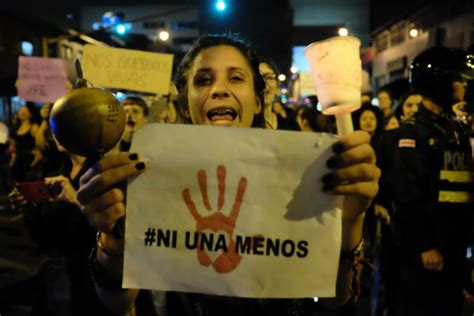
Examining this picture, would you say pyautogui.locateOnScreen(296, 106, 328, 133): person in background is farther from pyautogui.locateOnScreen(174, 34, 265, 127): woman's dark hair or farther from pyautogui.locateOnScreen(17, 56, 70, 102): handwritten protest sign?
pyautogui.locateOnScreen(174, 34, 265, 127): woman's dark hair

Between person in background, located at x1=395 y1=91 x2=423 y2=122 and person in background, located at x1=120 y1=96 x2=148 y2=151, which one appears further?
person in background, located at x1=395 y1=91 x2=423 y2=122

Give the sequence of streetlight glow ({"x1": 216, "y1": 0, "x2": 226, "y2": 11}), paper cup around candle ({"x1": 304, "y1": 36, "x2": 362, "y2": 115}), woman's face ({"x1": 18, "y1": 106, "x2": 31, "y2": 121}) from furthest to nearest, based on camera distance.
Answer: streetlight glow ({"x1": 216, "y1": 0, "x2": 226, "y2": 11}), woman's face ({"x1": 18, "y1": 106, "x2": 31, "y2": 121}), paper cup around candle ({"x1": 304, "y1": 36, "x2": 362, "y2": 115})

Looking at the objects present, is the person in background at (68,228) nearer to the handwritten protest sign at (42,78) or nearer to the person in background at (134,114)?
the person in background at (134,114)

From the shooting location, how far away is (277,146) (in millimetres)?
1191

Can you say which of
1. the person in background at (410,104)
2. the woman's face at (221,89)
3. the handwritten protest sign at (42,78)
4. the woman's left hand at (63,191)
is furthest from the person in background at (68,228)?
the person in background at (410,104)

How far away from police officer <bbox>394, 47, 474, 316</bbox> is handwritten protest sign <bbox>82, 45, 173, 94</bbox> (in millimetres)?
2328

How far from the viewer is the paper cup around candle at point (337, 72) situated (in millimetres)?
1102

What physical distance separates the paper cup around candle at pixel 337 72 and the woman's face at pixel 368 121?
5002 millimetres

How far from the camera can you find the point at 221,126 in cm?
126

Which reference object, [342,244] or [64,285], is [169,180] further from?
[64,285]

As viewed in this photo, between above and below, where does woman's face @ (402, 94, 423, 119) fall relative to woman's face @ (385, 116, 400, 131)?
above

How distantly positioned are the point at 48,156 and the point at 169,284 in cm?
347

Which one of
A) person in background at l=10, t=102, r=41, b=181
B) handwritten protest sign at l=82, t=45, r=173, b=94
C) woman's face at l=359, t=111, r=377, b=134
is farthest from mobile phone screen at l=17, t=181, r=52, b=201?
woman's face at l=359, t=111, r=377, b=134

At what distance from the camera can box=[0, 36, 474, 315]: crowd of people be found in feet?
4.01
